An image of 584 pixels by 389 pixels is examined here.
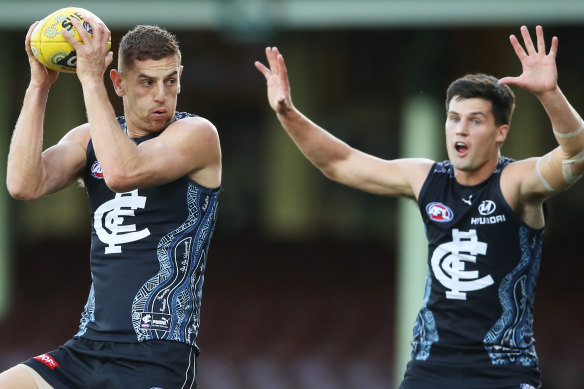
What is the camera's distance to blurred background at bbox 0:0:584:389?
9.69m

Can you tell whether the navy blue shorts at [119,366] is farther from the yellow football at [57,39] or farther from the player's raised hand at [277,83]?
the player's raised hand at [277,83]

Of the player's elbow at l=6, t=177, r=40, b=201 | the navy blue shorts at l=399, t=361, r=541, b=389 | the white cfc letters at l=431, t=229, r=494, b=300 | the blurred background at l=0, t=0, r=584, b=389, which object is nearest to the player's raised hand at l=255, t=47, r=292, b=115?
the white cfc letters at l=431, t=229, r=494, b=300

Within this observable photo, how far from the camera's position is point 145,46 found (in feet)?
15.3

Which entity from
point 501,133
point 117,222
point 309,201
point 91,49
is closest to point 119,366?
point 117,222

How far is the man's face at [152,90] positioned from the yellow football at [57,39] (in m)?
0.27

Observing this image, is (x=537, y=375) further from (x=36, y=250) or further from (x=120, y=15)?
(x=36, y=250)

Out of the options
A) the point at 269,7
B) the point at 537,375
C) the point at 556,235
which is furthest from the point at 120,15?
the point at 556,235

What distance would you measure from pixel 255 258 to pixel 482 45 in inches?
173

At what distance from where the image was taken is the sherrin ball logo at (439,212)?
5.22m

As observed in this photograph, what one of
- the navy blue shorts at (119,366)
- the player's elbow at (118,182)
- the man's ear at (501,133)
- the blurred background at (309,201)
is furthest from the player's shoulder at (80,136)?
the blurred background at (309,201)

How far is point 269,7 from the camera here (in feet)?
30.5

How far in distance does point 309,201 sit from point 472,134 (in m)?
10.4

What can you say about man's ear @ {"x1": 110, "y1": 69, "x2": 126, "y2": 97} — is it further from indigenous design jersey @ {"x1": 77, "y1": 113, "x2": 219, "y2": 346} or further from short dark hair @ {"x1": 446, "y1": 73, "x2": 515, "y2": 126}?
short dark hair @ {"x1": 446, "y1": 73, "x2": 515, "y2": 126}

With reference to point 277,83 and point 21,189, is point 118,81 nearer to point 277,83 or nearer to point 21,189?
point 21,189
